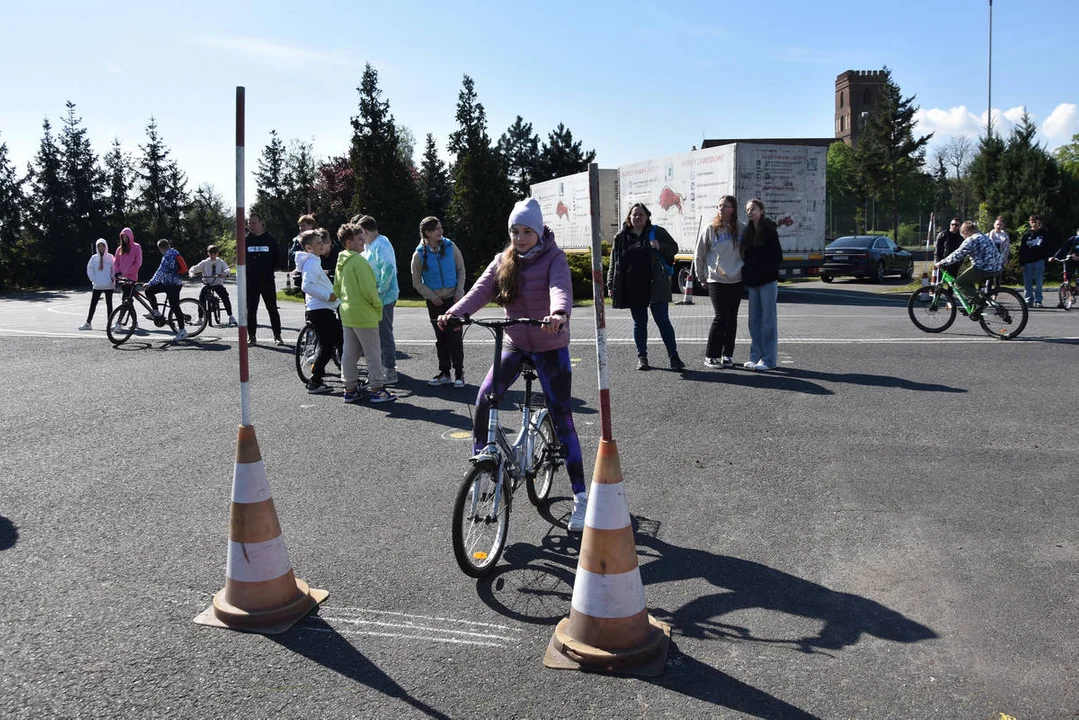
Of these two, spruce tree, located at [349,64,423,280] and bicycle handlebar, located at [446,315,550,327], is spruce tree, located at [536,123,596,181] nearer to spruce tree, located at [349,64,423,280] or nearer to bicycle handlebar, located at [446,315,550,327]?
spruce tree, located at [349,64,423,280]

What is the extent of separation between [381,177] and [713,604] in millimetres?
42315

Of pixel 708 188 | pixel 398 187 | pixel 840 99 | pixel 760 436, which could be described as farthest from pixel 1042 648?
pixel 840 99

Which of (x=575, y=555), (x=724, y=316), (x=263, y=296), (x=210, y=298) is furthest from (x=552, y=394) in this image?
(x=210, y=298)

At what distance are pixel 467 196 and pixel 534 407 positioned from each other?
42903mm

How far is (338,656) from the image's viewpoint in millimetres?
3740

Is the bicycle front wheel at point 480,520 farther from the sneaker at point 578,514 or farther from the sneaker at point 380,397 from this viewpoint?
the sneaker at point 380,397

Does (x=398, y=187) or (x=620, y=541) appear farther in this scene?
(x=398, y=187)

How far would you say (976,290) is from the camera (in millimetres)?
13156

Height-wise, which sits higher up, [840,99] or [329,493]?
[840,99]

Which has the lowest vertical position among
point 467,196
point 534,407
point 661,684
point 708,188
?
point 661,684

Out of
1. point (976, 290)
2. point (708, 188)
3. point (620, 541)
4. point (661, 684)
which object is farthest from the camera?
point (708, 188)

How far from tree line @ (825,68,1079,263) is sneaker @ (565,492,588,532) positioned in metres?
24.3

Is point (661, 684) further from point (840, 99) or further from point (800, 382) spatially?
point (840, 99)

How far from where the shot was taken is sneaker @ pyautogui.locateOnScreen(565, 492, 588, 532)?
5.26m
